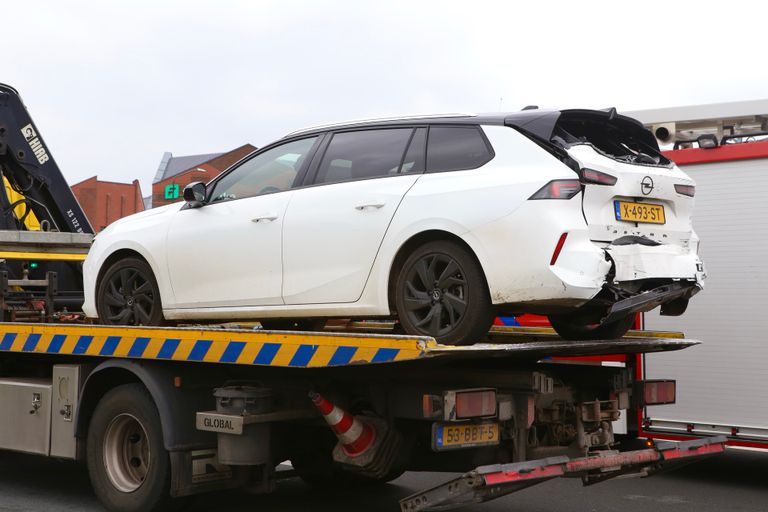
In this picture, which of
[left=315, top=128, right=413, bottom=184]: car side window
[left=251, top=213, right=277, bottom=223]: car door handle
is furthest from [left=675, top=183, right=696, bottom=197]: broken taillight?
[left=251, top=213, right=277, bottom=223]: car door handle

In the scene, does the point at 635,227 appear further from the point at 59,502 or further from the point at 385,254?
the point at 59,502

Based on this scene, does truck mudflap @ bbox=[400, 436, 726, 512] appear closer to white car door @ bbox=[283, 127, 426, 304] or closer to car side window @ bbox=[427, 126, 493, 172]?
white car door @ bbox=[283, 127, 426, 304]

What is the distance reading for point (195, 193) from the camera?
289 inches

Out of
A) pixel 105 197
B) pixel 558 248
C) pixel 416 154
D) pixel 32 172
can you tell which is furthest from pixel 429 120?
pixel 105 197

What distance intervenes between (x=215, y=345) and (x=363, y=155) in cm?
156

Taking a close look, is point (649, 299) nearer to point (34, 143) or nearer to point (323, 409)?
point (323, 409)

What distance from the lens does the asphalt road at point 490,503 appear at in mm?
7473

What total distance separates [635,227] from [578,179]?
0.54 metres

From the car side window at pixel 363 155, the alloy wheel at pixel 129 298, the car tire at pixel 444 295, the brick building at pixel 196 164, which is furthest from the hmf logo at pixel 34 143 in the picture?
the brick building at pixel 196 164

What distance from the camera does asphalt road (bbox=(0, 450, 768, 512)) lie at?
747 centimetres

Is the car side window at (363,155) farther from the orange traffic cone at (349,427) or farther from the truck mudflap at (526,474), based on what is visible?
the truck mudflap at (526,474)

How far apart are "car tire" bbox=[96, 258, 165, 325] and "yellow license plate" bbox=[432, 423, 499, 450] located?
111 inches

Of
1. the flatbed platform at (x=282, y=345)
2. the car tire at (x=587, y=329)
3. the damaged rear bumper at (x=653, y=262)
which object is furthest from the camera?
the car tire at (x=587, y=329)

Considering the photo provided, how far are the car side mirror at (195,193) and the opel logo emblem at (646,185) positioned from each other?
3.13m
